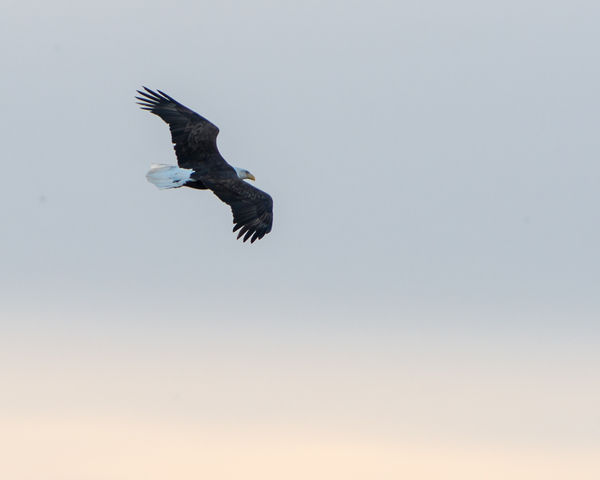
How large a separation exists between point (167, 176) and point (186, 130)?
203 cm

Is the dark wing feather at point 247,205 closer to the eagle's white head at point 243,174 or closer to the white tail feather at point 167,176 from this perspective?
the white tail feather at point 167,176

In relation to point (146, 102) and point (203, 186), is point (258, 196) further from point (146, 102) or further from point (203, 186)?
point (146, 102)

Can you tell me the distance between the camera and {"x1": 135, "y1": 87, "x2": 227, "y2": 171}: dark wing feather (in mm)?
28891

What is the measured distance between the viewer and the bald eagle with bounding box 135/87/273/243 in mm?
27312

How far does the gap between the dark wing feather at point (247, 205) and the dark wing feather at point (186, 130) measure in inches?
52.0

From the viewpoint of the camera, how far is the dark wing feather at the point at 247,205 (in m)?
27.2

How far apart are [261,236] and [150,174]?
2899 mm

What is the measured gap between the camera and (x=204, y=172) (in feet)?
92.4

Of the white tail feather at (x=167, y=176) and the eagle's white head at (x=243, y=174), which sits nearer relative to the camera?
the white tail feather at (x=167, y=176)

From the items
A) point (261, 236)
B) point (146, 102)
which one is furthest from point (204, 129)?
point (261, 236)

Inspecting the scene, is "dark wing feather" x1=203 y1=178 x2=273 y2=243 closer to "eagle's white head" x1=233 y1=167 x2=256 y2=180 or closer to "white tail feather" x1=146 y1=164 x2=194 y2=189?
"white tail feather" x1=146 y1=164 x2=194 y2=189

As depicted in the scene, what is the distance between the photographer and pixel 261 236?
27203 mm

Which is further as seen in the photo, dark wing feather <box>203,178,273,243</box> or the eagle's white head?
the eagle's white head

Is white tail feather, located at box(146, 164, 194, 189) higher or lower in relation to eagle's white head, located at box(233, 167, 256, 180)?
lower
